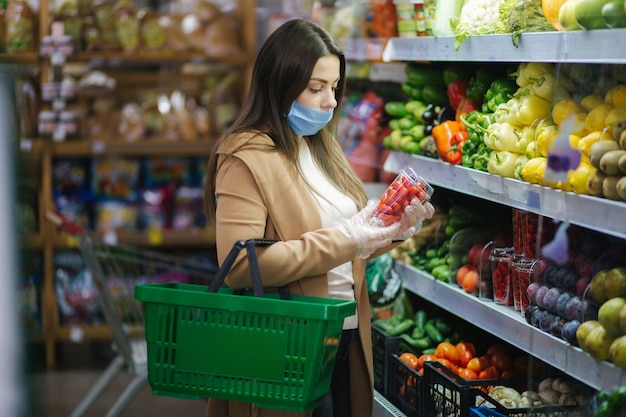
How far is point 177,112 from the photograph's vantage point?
621cm

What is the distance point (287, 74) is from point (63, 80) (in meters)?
3.73

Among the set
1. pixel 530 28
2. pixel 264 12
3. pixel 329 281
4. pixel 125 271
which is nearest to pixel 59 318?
pixel 125 271

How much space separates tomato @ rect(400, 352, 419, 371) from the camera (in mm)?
3346

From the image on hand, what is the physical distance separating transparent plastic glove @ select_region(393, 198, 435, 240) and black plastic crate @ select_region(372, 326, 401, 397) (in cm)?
90

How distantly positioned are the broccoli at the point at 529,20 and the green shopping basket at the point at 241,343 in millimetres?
898

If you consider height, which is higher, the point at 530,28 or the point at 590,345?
the point at 530,28

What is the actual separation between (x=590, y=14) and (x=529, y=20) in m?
0.49

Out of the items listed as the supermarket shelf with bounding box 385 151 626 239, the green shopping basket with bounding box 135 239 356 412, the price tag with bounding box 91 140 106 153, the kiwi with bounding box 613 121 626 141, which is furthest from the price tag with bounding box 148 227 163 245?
the kiwi with bounding box 613 121 626 141

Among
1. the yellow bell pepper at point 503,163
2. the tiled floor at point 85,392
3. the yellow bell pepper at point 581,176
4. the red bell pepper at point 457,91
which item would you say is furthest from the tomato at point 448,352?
the tiled floor at point 85,392

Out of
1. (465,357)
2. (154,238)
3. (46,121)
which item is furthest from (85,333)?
(465,357)

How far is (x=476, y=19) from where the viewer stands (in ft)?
10.1

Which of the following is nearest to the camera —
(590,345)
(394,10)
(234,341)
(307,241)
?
(590,345)

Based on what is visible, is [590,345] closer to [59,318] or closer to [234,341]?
[234,341]

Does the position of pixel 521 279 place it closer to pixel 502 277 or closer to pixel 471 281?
pixel 502 277
